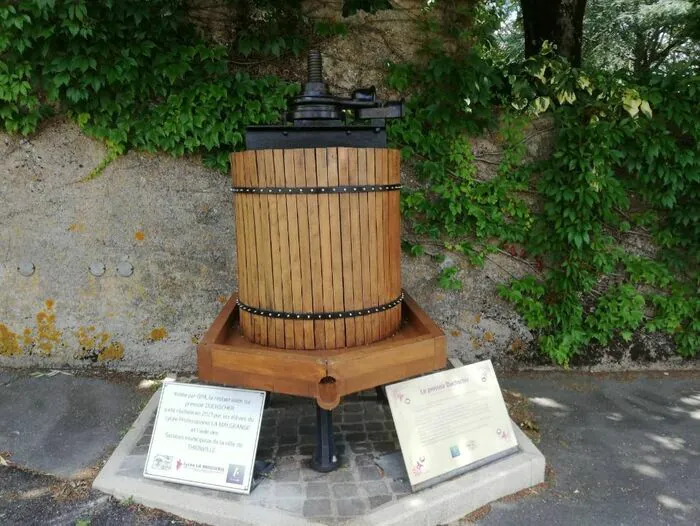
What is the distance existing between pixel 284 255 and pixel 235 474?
1127 millimetres

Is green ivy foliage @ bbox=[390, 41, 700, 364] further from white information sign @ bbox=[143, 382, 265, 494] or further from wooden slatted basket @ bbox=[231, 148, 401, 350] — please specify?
white information sign @ bbox=[143, 382, 265, 494]

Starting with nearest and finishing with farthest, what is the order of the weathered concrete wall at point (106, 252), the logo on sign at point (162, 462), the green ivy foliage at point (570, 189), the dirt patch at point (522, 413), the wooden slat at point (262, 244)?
the wooden slat at point (262, 244)
the logo on sign at point (162, 462)
the dirt patch at point (522, 413)
the green ivy foliage at point (570, 189)
the weathered concrete wall at point (106, 252)

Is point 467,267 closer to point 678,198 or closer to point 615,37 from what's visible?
point 678,198

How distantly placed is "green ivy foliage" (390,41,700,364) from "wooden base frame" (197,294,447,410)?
158 cm

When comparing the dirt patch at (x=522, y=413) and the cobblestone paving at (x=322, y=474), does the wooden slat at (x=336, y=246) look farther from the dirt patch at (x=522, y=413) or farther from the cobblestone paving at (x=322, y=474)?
the dirt patch at (x=522, y=413)

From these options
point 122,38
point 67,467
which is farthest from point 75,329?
point 122,38

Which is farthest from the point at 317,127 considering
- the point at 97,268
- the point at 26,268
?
the point at 26,268

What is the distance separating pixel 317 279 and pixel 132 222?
2238 millimetres

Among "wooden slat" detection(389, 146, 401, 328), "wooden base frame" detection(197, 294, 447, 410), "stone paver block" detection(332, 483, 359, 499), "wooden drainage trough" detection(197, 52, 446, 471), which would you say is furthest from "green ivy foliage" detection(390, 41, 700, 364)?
"stone paver block" detection(332, 483, 359, 499)

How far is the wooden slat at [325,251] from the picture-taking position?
237 cm

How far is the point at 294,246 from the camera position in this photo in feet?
7.99

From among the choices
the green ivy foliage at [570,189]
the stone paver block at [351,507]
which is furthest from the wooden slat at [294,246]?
the green ivy foliage at [570,189]

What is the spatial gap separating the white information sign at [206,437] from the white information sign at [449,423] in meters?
0.76

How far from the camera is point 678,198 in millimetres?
3934
